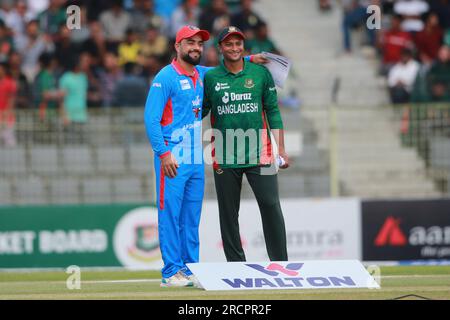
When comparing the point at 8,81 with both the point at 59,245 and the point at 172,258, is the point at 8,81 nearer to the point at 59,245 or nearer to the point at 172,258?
the point at 59,245

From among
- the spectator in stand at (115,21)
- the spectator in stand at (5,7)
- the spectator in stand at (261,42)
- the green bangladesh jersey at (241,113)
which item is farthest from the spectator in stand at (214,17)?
the green bangladesh jersey at (241,113)

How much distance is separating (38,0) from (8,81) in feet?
11.2

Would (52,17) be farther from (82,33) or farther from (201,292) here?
(201,292)

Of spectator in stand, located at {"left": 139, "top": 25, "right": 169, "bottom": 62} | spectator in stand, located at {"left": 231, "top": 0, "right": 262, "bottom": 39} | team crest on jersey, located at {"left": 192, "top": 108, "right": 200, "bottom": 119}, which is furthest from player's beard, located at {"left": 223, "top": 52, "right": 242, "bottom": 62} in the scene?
spectator in stand, located at {"left": 231, "top": 0, "right": 262, "bottom": 39}

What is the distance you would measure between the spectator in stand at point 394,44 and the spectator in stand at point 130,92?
4.87m

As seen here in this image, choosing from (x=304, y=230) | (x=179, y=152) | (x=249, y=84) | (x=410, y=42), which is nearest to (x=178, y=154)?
(x=179, y=152)

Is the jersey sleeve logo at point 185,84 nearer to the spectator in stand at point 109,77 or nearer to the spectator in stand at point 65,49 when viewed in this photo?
the spectator in stand at point 109,77

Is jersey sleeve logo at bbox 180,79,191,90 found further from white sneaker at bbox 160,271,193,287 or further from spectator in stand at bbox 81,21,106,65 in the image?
spectator in stand at bbox 81,21,106,65

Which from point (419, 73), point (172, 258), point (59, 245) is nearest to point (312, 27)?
point (419, 73)

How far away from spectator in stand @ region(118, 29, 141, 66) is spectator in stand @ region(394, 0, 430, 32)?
512 centimetres

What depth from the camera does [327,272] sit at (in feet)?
33.6

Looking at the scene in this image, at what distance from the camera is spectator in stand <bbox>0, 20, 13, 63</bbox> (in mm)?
20516

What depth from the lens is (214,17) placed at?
20.8 metres

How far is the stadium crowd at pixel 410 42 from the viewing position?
63.1 feet
